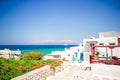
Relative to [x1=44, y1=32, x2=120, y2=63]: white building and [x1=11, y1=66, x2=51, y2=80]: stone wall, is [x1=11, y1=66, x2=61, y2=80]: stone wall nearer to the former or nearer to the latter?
[x1=11, y1=66, x2=51, y2=80]: stone wall

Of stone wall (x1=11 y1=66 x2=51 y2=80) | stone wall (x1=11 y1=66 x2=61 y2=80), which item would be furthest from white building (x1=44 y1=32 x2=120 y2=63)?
stone wall (x1=11 y1=66 x2=51 y2=80)

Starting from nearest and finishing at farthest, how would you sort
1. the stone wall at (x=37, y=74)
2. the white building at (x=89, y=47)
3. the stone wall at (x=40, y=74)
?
the stone wall at (x=37, y=74), the stone wall at (x=40, y=74), the white building at (x=89, y=47)

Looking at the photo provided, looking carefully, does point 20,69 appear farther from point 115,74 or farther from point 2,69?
point 115,74

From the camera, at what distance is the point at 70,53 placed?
3058cm

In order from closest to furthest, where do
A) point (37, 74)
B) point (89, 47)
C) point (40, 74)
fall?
1. point (37, 74)
2. point (40, 74)
3. point (89, 47)

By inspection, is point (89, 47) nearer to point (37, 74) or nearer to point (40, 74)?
point (40, 74)

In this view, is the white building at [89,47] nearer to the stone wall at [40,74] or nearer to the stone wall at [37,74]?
the stone wall at [40,74]

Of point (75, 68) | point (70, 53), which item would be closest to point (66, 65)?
point (75, 68)

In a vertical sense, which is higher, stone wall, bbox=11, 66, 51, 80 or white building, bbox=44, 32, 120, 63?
white building, bbox=44, 32, 120, 63

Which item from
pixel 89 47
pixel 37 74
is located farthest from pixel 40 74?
pixel 89 47

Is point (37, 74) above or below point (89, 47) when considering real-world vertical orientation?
below

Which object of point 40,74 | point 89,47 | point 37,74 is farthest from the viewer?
point 89,47

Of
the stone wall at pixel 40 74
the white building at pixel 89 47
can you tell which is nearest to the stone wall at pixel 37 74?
the stone wall at pixel 40 74

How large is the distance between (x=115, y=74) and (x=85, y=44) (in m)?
17.0
